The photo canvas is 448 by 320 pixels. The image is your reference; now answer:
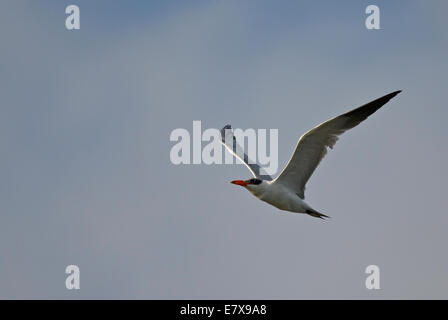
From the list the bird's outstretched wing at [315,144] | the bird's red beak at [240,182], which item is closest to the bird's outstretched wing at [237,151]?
the bird's outstretched wing at [315,144]

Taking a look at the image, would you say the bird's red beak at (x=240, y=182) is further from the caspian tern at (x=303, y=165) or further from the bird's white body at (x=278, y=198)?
the bird's white body at (x=278, y=198)

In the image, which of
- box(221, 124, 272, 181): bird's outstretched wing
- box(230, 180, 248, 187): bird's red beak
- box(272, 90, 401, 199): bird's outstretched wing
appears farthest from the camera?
box(221, 124, 272, 181): bird's outstretched wing

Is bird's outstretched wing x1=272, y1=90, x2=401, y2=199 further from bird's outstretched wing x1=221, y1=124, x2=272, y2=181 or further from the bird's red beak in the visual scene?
bird's outstretched wing x1=221, y1=124, x2=272, y2=181

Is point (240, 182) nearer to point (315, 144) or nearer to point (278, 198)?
point (278, 198)

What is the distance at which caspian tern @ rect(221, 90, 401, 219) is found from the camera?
627 inches

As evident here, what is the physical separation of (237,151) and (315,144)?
3900 millimetres

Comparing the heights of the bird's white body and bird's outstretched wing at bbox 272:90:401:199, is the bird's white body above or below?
below

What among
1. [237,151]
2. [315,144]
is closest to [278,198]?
A: [315,144]

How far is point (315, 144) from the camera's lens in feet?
53.9

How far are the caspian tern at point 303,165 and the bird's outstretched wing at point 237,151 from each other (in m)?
1.06

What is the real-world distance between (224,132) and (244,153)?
1617 mm

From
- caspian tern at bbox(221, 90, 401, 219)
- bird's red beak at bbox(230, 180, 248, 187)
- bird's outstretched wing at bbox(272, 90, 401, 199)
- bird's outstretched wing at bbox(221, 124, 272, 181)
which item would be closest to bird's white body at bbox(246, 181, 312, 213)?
caspian tern at bbox(221, 90, 401, 219)

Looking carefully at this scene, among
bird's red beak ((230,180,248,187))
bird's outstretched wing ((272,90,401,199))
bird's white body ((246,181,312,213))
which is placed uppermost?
bird's outstretched wing ((272,90,401,199))
